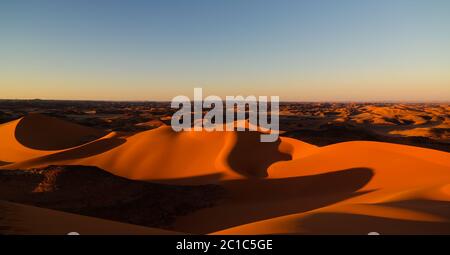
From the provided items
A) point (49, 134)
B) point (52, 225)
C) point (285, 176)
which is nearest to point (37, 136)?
point (49, 134)

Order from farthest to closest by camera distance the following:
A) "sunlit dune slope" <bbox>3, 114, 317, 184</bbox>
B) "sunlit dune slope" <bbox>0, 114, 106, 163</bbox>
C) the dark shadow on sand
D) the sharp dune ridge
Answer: "sunlit dune slope" <bbox>0, 114, 106, 163</bbox> < "sunlit dune slope" <bbox>3, 114, 317, 184</bbox> < the dark shadow on sand < the sharp dune ridge

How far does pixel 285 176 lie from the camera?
15016 millimetres

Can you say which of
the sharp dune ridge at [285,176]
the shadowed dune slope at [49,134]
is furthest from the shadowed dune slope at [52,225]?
the shadowed dune slope at [49,134]

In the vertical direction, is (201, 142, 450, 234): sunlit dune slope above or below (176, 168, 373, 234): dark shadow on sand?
above

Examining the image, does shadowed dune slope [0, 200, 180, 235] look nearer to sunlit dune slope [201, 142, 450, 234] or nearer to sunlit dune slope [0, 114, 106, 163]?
sunlit dune slope [201, 142, 450, 234]

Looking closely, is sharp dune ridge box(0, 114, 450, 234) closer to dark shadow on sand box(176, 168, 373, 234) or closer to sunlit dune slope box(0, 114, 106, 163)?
dark shadow on sand box(176, 168, 373, 234)

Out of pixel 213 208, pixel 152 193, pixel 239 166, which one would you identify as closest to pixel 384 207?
pixel 213 208

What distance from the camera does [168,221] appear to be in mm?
10469

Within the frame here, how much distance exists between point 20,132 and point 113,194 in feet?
69.3

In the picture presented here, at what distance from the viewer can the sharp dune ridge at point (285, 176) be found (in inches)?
245

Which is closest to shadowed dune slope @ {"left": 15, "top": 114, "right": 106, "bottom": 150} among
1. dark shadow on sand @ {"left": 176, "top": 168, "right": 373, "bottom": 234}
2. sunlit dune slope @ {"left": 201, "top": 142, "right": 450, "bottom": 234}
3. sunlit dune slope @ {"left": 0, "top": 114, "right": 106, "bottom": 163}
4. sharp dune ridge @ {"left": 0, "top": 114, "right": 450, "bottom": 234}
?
sunlit dune slope @ {"left": 0, "top": 114, "right": 106, "bottom": 163}

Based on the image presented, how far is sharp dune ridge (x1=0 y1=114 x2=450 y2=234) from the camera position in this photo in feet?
20.4

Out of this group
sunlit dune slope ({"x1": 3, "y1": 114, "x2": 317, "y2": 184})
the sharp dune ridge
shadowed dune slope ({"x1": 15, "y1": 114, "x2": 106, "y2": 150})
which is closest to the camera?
the sharp dune ridge

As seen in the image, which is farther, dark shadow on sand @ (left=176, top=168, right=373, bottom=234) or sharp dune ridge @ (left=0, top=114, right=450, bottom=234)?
dark shadow on sand @ (left=176, top=168, right=373, bottom=234)
